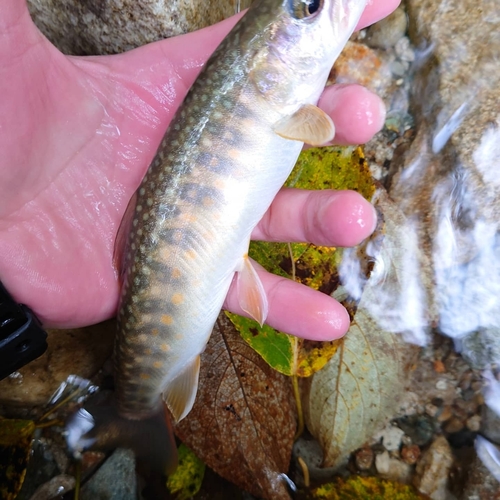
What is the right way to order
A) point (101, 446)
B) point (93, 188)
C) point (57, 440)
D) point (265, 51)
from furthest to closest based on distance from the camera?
point (57, 440), point (101, 446), point (93, 188), point (265, 51)

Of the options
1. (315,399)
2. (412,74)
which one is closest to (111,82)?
(412,74)

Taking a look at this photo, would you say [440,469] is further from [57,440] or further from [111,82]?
[111,82]

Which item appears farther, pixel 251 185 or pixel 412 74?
pixel 412 74

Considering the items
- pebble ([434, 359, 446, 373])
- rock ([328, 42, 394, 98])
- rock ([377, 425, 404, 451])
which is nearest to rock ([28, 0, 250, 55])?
rock ([328, 42, 394, 98])

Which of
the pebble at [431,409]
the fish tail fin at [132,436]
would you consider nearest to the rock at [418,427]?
the pebble at [431,409]

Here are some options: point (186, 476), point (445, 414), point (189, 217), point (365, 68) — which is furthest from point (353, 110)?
point (186, 476)
